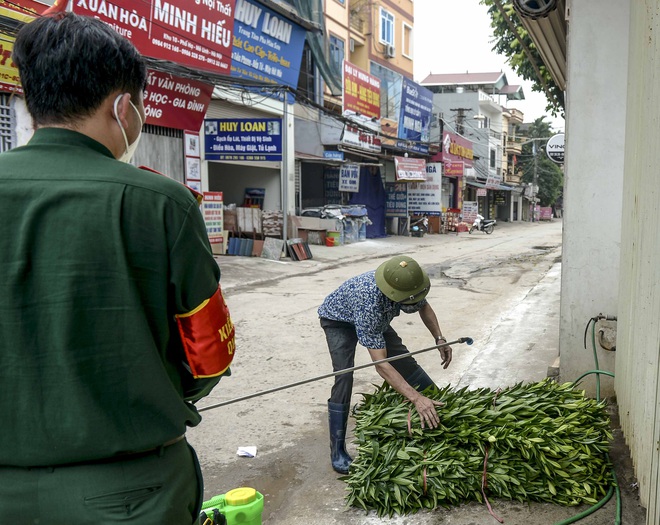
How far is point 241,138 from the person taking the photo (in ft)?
48.1

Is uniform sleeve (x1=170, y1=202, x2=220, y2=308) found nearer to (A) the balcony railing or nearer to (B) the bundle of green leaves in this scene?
(B) the bundle of green leaves

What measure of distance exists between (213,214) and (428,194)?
13366 mm

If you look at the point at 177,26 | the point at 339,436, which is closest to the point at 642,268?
the point at 339,436

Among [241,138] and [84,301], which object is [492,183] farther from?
[84,301]

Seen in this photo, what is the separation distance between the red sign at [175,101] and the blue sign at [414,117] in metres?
11.9

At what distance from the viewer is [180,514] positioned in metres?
1.46

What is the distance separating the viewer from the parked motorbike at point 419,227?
2600 centimetres

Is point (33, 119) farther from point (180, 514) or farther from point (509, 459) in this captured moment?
point (509, 459)

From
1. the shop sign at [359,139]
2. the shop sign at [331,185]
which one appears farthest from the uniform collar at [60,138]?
the shop sign at [331,185]

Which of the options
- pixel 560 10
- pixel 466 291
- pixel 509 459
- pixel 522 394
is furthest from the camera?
pixel 466 291

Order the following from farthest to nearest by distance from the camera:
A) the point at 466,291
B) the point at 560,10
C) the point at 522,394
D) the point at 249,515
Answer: the point at 466,291
the point at 560,10
the point at 522,394
the point at 249,515

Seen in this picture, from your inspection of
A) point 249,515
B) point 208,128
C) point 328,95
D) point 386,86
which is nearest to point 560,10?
point 249,515

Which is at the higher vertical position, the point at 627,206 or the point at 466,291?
the point at 627,206

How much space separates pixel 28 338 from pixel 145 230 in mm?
345
